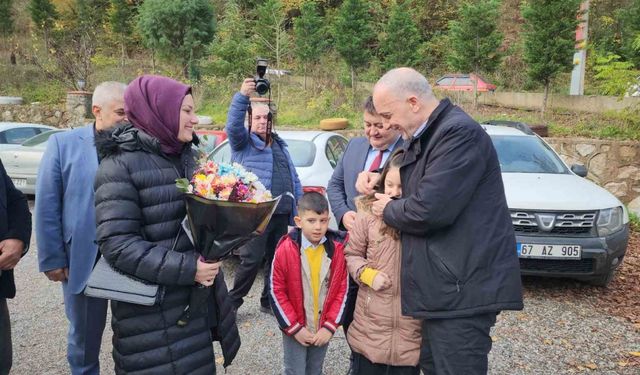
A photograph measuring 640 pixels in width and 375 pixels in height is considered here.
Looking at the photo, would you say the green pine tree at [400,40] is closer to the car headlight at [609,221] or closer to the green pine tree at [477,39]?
the green pine tree at [477,39]

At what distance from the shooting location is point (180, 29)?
62.1 ft

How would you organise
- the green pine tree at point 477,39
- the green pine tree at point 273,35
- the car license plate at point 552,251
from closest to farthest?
the car license plate at point 552,251
the green pine tree at point 477,39
the green pine tree at point 273,35

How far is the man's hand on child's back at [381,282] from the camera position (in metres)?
2.38

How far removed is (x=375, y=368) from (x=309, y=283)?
1.97 feet

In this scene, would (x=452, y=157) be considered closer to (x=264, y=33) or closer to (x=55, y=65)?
(x=264, y=33)

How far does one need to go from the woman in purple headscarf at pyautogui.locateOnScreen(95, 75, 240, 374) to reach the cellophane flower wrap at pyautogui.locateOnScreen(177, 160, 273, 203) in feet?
0.54

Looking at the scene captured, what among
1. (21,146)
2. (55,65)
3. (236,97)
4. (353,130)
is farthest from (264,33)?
(236,97)

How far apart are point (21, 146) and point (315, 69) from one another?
11295 millimetres

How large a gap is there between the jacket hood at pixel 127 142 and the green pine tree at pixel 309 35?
54.1 ft

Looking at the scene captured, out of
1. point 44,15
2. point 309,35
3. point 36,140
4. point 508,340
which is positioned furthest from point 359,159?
point 44,15

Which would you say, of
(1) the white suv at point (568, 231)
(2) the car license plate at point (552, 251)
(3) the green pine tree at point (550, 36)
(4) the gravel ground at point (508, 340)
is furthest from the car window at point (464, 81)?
(2) the car license plate at point (552, 251)

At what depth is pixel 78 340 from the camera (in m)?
2.78

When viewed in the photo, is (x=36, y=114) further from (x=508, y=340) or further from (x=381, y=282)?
(x=381, y=282)

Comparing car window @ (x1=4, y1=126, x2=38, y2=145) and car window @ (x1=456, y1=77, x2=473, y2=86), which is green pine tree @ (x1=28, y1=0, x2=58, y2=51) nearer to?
car window @ (x1=4, y1=126, x2=38, y2=145)
